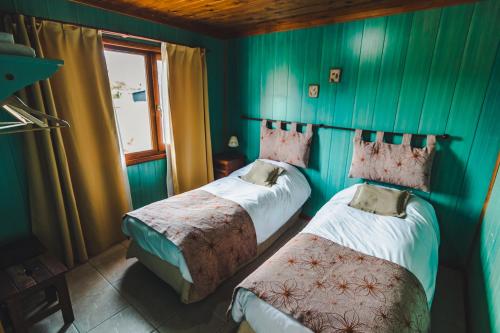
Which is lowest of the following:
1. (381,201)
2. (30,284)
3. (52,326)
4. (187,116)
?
(52,326)

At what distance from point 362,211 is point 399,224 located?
0.32 m

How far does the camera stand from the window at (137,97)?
2.72 metres

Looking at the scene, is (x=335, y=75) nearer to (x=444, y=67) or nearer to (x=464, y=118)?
(x=444, y=67)

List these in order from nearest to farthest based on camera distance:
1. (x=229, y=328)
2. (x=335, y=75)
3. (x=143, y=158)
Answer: (x=229, y=328) → (x=335, y=75) → (x=143, y=158)

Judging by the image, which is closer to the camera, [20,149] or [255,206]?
[20,149]

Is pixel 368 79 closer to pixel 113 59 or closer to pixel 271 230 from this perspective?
pixel 271 230

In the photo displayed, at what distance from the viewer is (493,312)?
1.35 metres

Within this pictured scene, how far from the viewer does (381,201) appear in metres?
2.25

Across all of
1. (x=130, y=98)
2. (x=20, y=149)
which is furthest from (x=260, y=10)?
(x=20, y=149)

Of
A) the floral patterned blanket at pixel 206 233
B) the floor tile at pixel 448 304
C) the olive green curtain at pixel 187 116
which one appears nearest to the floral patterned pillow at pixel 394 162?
the floor tile at pixel 448 304

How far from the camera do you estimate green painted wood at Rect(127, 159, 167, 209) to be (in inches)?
117

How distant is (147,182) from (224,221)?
1.47 metres

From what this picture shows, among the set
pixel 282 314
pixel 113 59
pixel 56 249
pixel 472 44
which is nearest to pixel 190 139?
pixel 113 59

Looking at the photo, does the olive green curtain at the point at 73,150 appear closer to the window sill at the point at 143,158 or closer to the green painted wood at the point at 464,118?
the window sill at the point at 143,158
